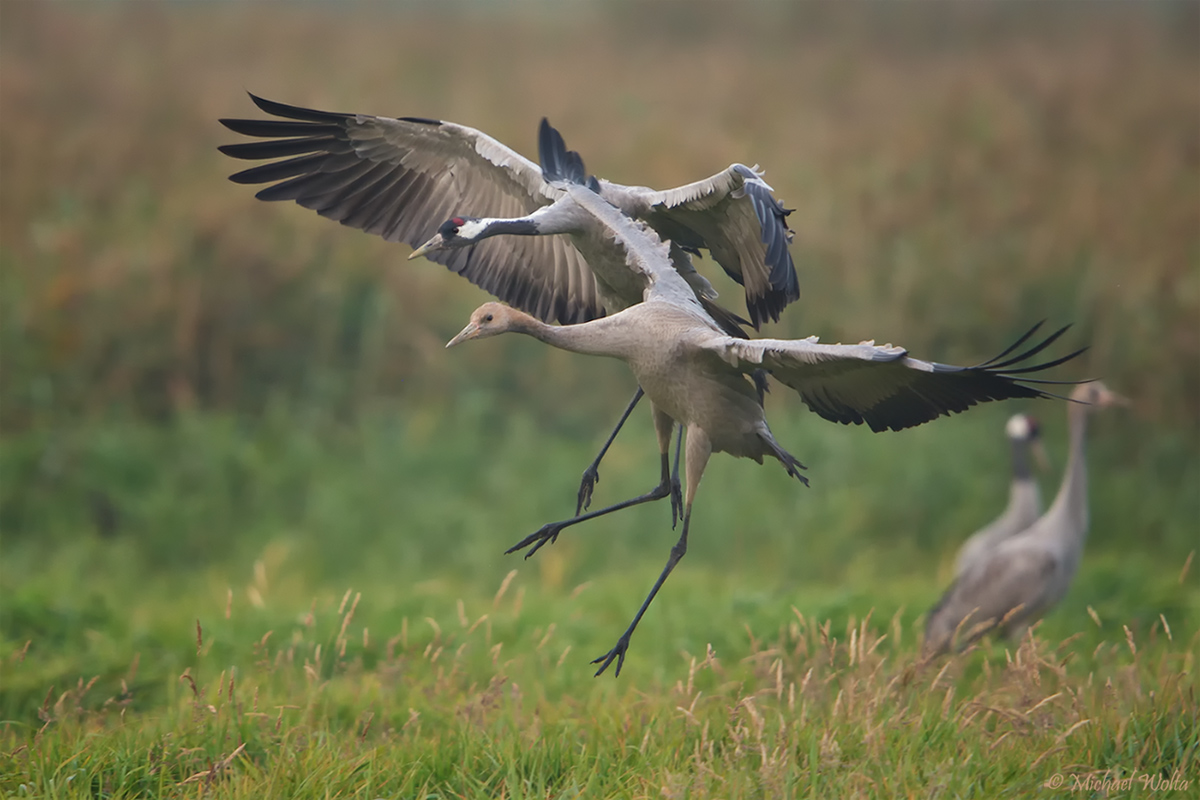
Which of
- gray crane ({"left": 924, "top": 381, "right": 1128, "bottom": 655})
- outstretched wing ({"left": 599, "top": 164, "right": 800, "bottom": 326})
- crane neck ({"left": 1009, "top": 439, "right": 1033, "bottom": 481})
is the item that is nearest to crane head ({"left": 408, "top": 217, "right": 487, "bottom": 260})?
outstretched wing ({"left": 599, "top": 164, "right": 800, "bottom": 326})

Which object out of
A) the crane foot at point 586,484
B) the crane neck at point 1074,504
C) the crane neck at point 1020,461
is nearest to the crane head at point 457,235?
the crane foot at point 586,484

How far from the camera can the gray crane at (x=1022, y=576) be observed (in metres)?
7.16

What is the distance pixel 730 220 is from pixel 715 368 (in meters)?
0.78

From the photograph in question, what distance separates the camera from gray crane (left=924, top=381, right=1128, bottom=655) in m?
7.16

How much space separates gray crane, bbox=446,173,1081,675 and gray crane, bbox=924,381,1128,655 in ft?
8.83

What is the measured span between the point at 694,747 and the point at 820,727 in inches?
17.8

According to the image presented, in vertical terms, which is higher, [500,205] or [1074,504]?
[500,205]

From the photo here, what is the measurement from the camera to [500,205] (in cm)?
571

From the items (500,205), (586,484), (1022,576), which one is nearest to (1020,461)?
(1022,576)

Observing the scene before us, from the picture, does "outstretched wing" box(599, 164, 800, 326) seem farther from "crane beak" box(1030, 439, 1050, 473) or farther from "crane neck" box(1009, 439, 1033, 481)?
"crane beak" box(1030, 439, 1050, 473)

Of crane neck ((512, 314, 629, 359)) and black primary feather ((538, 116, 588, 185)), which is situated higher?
black primary feather ((538, 116, 588, 185))

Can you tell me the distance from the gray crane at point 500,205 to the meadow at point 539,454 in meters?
1.28

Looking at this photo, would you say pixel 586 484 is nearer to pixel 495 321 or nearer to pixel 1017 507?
pixel 495 321

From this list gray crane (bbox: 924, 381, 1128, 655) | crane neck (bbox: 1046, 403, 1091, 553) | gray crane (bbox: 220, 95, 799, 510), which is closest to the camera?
gray crane (bbox: 220, 95, 799, 510)
